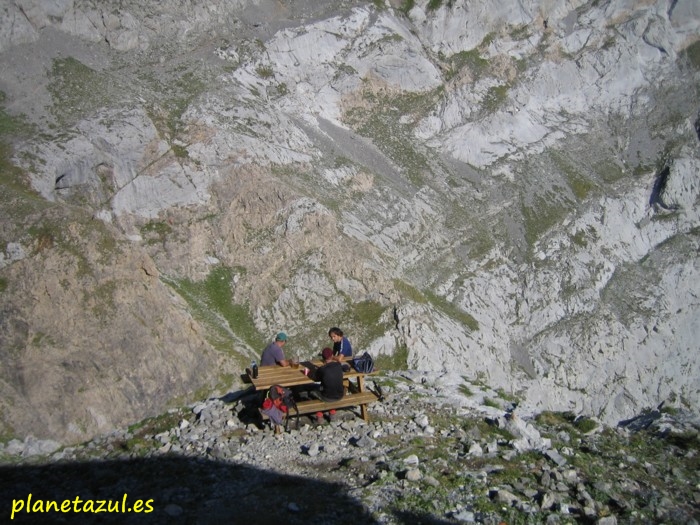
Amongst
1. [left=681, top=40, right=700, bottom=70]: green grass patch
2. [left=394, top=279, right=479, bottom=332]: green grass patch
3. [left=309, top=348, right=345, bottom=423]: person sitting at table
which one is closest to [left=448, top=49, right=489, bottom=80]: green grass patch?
[left=681, top=40, right=700, bottom=70]: green grass patch

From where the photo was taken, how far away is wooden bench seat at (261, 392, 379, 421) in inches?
492

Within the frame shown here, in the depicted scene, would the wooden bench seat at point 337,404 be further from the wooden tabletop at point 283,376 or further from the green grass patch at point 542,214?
the green grass patch at point 542,214

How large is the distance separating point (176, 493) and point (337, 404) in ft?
12.7

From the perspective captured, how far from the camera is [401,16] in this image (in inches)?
1826

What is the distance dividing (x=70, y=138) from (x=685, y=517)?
90.9ft

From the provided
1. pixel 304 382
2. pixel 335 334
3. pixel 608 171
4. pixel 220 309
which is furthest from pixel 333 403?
pixel 608 171

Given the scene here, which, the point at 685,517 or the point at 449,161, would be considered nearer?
the point at 685,517

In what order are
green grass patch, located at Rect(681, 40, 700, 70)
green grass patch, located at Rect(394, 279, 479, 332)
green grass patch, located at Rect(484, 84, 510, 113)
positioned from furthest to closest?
green grass patch, located at Rect(681, 40, 700, 70), green grass patch, located at Rect(484, 84, 510, 113), green grass patch, located at Rect(394, 279, 479, 332)

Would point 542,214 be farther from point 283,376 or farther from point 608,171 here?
point 283,376

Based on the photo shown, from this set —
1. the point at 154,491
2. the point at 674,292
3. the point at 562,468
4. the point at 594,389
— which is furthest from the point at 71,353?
the point at 674,292

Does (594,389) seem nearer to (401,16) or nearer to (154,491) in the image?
(154,491)

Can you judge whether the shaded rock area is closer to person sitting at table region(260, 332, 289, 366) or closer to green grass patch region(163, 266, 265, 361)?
person sitting at table region(260, 332, 289, 366)

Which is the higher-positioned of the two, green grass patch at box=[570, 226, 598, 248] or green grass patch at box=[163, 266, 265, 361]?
green grass patch at box=[570, 226, 598, 248]

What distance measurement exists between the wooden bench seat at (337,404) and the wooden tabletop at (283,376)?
48cm
